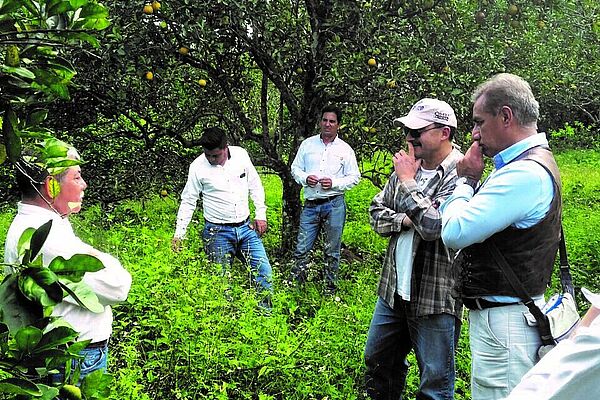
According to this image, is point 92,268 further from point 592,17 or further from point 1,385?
point 592,17

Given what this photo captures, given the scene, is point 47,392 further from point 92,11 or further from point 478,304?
point 478,304

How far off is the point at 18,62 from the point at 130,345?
121 inches

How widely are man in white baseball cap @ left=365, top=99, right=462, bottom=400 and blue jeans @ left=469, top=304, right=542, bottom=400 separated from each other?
531 mm

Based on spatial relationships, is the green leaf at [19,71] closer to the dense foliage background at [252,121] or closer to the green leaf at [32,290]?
the green leaf at [32,290]

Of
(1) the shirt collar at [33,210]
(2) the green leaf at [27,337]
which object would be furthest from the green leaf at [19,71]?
(1) the shirt collar at [33,210]

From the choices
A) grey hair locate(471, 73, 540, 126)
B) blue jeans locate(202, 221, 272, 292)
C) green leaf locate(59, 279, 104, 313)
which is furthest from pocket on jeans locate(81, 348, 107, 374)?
blue jeans locate(202, 221, 272, 292)

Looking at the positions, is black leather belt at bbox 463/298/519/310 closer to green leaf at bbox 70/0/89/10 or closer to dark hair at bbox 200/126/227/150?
green leaf at bbox 70/0/89/10

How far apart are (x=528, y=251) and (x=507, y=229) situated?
13 cm

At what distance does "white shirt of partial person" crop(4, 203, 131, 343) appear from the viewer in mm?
2781

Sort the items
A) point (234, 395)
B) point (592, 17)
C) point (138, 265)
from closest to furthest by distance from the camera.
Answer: point (234, 395) → point (138, 265) → point (592, 17)

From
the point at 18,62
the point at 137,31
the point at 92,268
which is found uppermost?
the point at 137,31

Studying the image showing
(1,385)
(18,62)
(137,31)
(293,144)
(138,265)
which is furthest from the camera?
(293,144)

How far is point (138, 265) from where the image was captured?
5246 mm

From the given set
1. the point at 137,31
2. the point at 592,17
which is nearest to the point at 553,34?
the point at 592,17
